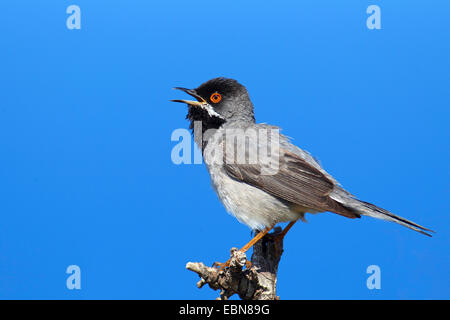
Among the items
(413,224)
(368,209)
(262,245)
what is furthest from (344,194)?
(262,245)

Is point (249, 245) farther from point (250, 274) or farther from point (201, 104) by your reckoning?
point (201, 104)

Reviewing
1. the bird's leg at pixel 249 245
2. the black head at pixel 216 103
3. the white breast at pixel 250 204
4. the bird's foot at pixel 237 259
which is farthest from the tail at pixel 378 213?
the black head at pixel 216 103

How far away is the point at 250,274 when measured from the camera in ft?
16.3

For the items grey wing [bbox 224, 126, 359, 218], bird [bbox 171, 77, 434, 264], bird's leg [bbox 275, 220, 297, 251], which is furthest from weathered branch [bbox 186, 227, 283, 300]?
grey wing [bbox 224, 126, 359, 218]

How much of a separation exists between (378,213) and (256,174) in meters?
1.48

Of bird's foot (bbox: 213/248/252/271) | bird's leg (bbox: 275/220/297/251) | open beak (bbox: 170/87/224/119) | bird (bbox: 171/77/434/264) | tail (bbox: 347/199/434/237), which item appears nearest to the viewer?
bird's foot (bbox: 213/248/252/271)

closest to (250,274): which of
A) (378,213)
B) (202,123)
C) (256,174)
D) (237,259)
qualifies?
(237,259)

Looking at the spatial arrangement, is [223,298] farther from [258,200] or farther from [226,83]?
[226,83]

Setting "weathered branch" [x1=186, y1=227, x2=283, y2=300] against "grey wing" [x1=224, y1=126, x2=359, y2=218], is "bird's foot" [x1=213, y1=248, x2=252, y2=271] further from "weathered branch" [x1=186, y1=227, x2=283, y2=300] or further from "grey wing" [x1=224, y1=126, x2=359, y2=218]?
"grey wing" [x1=224, y1=126, x2=359, y2=218]

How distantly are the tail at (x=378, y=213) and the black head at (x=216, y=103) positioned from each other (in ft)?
6.30

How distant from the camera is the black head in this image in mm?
6184

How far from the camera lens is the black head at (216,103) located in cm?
618

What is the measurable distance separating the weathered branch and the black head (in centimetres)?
169

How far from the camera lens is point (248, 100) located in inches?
250
